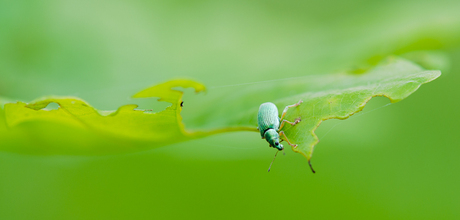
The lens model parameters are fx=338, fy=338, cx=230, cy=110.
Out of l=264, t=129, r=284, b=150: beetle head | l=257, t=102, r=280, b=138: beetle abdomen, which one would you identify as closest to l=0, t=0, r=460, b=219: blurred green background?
l=264, t=129, r=284, b=150: beetle head

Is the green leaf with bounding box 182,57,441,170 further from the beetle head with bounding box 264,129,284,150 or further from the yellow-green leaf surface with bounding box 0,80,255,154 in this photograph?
the yellow-green leaf surface with bounding box 0,80,255,154

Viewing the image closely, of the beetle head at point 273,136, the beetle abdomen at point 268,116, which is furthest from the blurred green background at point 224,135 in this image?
the beetle abdomen at point 268,116

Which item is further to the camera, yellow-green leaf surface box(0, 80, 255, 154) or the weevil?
the weevil

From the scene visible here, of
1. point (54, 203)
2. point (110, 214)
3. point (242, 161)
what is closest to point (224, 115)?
point (242, 161)

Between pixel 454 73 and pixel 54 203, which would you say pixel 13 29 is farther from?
pixel 454 73

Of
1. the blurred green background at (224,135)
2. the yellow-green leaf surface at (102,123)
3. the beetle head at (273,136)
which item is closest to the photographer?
the yellow-green leaf surface at (102,123)

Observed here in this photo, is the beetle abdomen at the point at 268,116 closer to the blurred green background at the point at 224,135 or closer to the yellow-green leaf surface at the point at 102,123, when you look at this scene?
the yellow-green leaf surface at the point at 102,123
